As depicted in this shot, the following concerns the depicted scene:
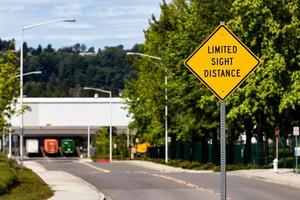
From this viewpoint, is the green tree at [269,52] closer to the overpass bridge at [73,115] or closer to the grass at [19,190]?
the grass at [19,190]

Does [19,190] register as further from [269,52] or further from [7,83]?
[269,52]

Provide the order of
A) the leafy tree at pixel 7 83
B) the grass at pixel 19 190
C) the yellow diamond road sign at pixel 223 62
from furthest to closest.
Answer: the leafy tree at pixel 7 83 → the grass at pixel 19 190 → the yellow diamond road sign at pixel 223 62

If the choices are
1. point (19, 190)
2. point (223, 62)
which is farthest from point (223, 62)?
point (19, 190)

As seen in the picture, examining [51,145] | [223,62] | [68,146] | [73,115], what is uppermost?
[73,115]

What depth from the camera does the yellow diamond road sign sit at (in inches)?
459

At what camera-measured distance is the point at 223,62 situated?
11.7 metres

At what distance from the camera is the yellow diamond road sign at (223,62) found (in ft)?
38.3

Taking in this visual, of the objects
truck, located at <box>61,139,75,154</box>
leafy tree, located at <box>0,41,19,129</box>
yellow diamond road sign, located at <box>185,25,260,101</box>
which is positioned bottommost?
truck, located at <box>61,139,75,154</box>

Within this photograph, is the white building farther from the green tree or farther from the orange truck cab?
the green tree

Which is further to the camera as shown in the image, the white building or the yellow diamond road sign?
the white building

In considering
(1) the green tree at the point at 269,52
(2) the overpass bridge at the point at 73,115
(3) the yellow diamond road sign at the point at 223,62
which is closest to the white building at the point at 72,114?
(2) the overpass bridge at the point at 73,115

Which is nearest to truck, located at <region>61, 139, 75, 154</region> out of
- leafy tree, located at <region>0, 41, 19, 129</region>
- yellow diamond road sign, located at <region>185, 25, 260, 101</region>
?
leafy tree, located at <region>0, 41, 19, 129</region>

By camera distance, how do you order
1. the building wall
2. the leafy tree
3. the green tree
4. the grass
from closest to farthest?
1. the grass
2. the leafy tree
3. the green tree
4. the building wall

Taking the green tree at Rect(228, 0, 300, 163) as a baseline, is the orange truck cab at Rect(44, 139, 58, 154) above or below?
below
